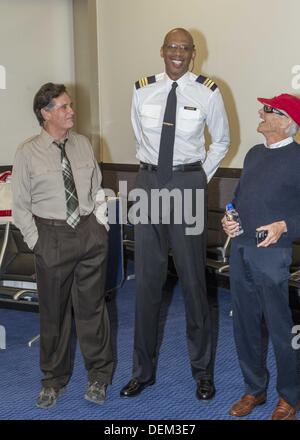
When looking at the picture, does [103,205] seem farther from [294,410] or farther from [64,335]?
[294,410]

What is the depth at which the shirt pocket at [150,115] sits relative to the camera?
295cm

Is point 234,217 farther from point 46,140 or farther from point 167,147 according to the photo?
point 46,140

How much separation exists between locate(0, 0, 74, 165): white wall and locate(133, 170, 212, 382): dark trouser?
422 cm

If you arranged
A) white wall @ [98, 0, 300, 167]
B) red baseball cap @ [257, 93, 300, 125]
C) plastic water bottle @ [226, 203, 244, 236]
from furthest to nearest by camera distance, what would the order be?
white wall @ [98, 0, 300, 167] < plastic water bottle @ [226, 203, 244, 236] < red baseball cap @ [257, 93, 300, 125]

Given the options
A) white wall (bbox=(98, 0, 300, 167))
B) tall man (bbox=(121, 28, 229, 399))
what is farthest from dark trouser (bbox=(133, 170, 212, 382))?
white wall (bbox=(98, 0, 300, 167))

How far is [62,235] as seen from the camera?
9.45ft

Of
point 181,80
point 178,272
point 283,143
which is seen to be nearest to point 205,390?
point 178,272

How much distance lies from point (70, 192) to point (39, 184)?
16cm

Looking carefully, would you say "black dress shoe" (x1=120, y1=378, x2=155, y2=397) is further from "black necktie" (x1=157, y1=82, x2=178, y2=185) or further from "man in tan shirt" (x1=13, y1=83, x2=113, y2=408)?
"black necktie" (x1=157, y1=82, x2=178, y2=185)

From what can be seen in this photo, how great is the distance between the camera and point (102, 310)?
10.1ft

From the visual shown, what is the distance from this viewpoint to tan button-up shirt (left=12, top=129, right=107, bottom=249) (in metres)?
2.83

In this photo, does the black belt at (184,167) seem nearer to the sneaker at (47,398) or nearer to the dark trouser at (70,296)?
the dark trouser at (70,296)

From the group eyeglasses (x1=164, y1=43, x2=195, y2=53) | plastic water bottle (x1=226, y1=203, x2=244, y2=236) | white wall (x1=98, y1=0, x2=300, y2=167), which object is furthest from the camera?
white wall (x1=98, y1=0, x2=300, y2=167)
